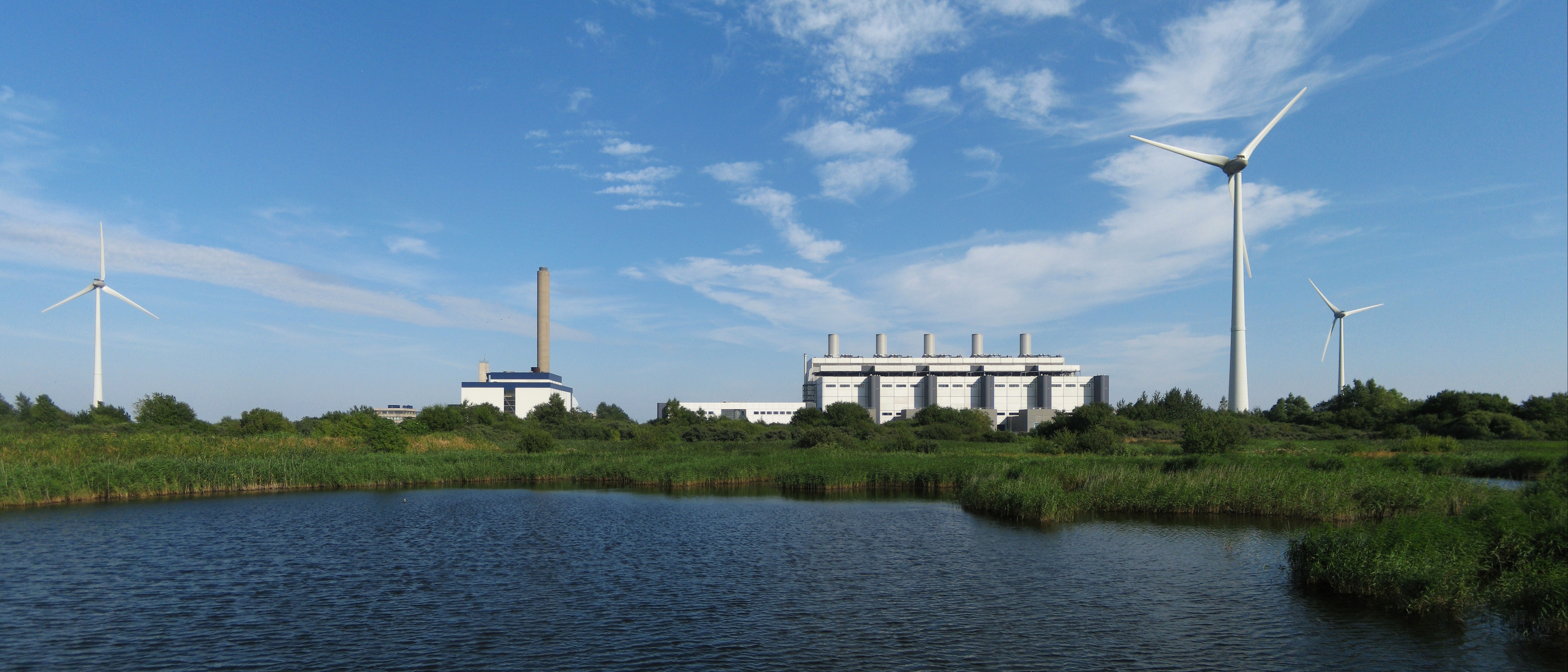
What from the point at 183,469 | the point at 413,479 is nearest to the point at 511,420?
the point at 413,479

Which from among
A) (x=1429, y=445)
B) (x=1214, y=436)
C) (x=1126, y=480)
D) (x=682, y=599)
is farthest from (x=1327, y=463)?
(x=682, y=599)

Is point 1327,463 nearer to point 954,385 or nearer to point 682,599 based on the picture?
point 682,599

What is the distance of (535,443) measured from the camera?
58969 millimetres

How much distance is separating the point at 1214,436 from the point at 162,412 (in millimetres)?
90357

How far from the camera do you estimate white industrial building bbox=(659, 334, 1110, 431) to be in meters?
120

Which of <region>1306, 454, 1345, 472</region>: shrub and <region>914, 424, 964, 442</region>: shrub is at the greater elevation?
<region>1306, 454, 1345, 472</region>: shrub

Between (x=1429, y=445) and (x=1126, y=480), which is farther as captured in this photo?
(x=1429, y=445)

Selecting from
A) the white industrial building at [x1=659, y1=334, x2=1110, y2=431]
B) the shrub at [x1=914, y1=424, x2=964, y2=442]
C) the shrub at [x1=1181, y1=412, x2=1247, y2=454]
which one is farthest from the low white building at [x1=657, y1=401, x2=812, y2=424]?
the shrub at [x1=1181, y1=412, x2=1247, y2=454]

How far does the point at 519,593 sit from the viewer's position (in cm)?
1909

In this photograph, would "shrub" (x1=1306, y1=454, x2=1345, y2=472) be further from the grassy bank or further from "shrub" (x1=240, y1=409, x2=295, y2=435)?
"shrub" (x1=240, y1=409, x2=295, y2=435)

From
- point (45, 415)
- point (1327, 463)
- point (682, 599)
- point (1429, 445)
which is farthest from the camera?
point (45, 415)

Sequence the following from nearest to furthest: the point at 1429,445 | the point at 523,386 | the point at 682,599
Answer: the point at 682,599
the point at 1429,445
the point at 523,386

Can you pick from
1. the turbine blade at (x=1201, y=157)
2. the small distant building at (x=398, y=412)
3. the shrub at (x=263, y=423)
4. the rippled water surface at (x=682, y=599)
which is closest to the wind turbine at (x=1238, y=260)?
the turbine blade at (x=1201, y=157)

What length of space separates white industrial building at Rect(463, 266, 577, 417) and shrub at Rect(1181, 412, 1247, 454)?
8572cm
